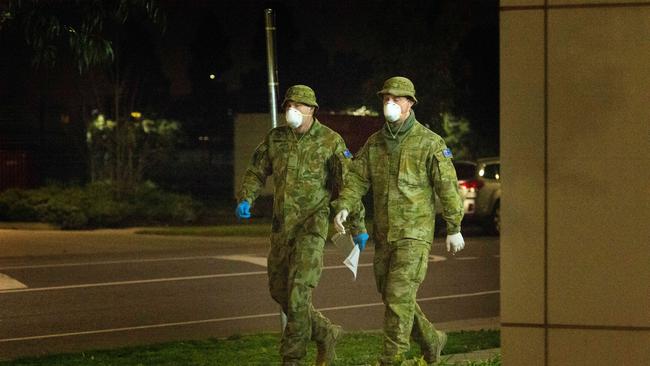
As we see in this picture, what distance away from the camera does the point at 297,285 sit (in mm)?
8586

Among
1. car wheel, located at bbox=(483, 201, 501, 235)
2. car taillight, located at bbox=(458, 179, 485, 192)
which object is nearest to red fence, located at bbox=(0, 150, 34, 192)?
car taillight, located at bbox=(458, 179, 485, 192)

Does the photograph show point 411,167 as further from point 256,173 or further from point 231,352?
point 231,352

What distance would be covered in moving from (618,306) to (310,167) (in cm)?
309

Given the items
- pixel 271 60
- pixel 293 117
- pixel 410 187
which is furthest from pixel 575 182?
pixel 271 60

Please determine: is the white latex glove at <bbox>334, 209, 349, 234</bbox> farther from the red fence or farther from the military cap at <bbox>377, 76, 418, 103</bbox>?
the red fence

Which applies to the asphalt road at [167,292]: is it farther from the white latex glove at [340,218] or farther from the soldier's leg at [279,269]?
the white latex glove at [340,218]

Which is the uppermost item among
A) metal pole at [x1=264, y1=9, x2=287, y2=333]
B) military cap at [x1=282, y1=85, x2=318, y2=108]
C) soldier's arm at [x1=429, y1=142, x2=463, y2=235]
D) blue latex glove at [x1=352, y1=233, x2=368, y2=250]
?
metal pole at [x1=264, y1=9, x2=287, y2=333]

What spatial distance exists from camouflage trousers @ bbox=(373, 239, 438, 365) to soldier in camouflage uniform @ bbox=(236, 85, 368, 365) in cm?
38

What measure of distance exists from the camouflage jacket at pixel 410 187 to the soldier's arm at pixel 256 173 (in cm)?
78

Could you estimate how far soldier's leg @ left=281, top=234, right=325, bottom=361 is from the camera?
857 cm

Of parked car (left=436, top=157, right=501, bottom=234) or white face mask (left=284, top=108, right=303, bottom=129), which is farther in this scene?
parked car (left=436, top=157, right=501, bottom=234)

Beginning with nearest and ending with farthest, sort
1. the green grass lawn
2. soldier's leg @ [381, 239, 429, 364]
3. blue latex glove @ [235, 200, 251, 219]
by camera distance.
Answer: soldier's leg @ [381, 239, 429, 364] < blue latex glove @ [235, 200, 251, 219] < the green grass lawn

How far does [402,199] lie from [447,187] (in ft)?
1.06

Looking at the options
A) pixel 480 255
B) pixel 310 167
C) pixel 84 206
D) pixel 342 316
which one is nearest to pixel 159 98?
pixel 84 206
